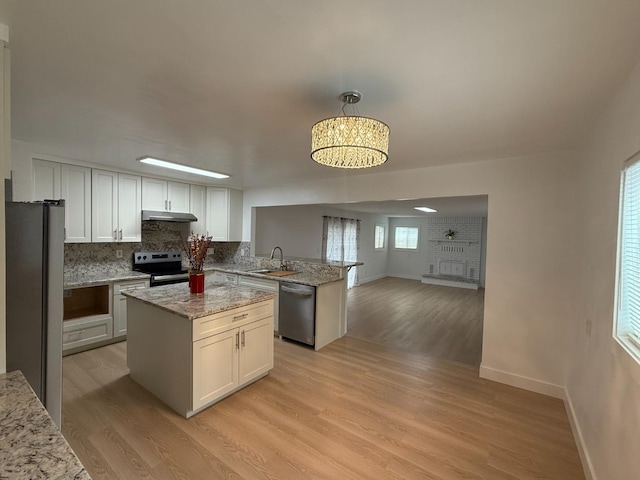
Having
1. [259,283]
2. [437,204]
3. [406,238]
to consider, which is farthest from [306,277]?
[406,238]

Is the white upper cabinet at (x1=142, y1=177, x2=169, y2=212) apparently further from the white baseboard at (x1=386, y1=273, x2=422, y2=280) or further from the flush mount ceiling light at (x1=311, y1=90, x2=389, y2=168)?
the white baseboard at (x1=386, y1=273, x2=422, y2=280)

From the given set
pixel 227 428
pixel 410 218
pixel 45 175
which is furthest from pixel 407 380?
pixel 410 218

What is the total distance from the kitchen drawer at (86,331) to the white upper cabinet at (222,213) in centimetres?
197

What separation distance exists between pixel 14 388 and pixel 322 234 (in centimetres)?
637

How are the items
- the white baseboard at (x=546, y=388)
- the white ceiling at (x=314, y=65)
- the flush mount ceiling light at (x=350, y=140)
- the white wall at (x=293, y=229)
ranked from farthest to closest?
the white wall at (x=293, y=229)
the white baseboard at (x=546, y=388)
the flush mount ceiling light at (x=350, y=140)
the white ceiling at (x=314, y=65)

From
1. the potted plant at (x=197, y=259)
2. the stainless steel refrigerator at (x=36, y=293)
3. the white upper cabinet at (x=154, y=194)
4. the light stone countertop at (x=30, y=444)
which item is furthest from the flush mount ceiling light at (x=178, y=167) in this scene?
the light stone countertop at (x=30, y=444)

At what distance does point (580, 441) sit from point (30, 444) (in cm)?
308

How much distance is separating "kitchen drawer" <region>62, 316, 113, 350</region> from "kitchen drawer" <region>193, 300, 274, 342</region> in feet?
7.09

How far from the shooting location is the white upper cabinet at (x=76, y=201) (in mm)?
3447

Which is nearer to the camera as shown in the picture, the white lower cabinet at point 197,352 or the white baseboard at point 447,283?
the white lower cabinet at point 197,352

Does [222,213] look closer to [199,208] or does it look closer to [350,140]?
[199,208]

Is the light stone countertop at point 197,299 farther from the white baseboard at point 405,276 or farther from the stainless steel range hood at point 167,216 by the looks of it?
the white baseboard at point 405,276

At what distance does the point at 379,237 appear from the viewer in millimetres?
10047

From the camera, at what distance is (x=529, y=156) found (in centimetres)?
284
